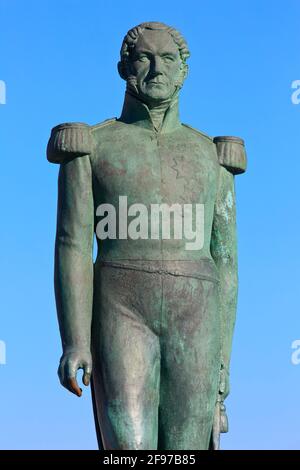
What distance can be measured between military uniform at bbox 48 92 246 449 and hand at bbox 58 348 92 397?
0.12m

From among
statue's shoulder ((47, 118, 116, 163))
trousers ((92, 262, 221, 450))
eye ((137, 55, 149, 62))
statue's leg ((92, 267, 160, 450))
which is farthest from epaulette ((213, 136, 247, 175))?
statue's leg ((92, 267, 160, 450))

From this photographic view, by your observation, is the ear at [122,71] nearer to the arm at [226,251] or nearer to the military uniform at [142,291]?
the military uniform at [142,291]

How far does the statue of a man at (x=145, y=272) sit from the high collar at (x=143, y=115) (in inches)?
0.5

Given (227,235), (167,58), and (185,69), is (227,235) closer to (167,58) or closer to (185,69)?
(185,69)

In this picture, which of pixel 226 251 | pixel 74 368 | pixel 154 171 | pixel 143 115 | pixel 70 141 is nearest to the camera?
pixel 74 368

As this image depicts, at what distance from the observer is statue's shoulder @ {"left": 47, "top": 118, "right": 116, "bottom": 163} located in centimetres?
1122

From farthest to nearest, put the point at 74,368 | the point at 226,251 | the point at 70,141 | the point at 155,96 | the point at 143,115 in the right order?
the point at 226,251
the point at 143,115
the point at 155,96
the point at 70,141
the point at 74,368

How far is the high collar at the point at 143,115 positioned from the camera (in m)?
11.4

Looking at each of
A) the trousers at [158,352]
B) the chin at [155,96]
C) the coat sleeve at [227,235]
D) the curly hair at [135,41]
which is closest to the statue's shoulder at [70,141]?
the chin at [155,96]

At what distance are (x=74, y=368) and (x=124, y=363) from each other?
0.39m

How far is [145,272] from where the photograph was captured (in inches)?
430

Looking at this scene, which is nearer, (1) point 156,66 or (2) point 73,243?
(2) point 73,243

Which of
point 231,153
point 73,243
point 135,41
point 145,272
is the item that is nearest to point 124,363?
point 145,272

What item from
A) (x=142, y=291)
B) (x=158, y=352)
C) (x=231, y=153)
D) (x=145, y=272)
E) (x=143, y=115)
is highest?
(x=143, y=115)
